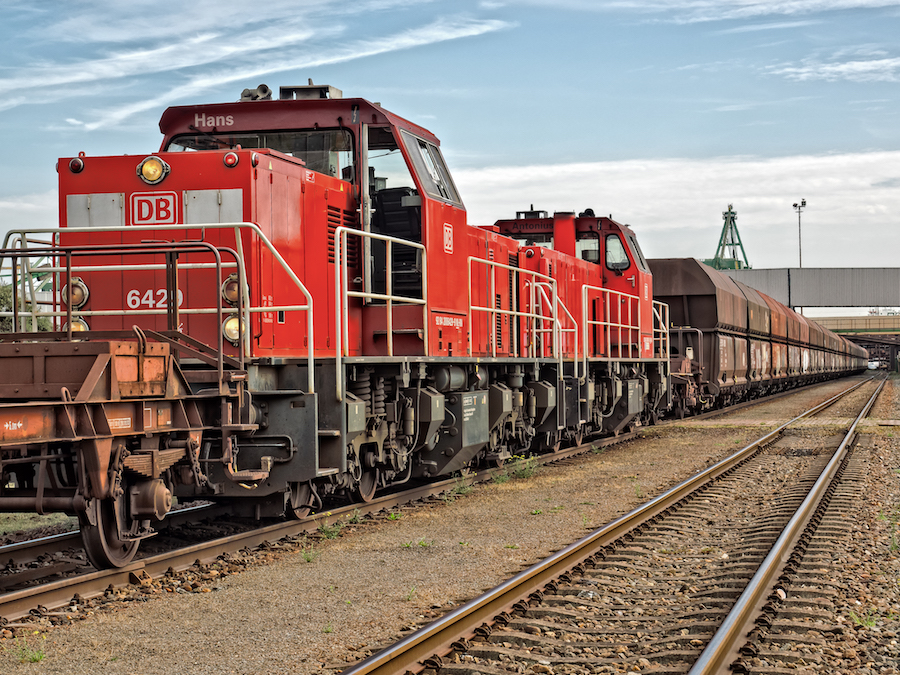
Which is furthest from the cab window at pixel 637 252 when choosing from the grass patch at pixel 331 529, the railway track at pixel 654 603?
the grass patch at pixel 331 529

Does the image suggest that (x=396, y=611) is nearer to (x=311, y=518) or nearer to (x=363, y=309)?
(x=311, y=518)

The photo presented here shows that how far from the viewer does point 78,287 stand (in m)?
7.19

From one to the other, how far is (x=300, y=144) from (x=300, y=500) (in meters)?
3.05

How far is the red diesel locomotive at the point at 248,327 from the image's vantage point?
5.35m

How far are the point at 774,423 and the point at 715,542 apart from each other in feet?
42.6

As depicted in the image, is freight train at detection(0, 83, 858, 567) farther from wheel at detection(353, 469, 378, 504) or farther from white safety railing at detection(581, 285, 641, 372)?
white safety railing at detection(581, 285, 641, 372)

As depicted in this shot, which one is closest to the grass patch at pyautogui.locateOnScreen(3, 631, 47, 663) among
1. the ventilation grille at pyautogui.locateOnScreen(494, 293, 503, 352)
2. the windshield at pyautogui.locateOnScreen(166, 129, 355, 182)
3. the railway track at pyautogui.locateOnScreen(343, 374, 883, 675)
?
the railway track at pyautogui.locateOnScreen(343, 374, 883, 675)

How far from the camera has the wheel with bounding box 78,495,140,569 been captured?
547 cm

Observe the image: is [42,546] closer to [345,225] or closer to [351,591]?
[351,591]

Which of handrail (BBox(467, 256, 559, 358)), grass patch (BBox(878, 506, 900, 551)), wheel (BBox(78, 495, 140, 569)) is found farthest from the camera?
handrail (BBox(467, 256, 559, 358))

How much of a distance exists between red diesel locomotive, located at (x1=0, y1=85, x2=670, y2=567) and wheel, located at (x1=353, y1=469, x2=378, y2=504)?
0.02 m

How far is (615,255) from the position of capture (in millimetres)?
16125

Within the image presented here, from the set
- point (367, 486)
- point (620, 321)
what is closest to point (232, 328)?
point (367, 486)

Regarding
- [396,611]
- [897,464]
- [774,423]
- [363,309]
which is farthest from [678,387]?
[396,611]
